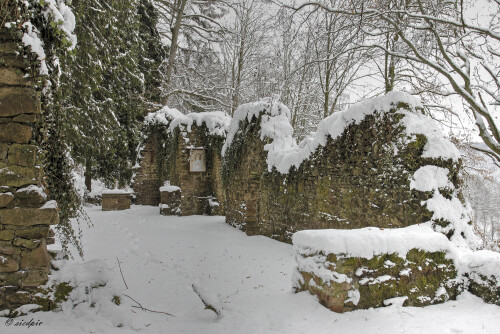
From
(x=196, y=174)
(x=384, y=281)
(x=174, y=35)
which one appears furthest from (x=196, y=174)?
(x=384, y=281)

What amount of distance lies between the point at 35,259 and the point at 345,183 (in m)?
4.97

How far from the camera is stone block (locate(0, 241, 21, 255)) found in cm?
312

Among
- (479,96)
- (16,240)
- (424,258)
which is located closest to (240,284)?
(424,258)

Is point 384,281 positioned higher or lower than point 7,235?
lower

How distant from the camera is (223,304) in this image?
3.95 m

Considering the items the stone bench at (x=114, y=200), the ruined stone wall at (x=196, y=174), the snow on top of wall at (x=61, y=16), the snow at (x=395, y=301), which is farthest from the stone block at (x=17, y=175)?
the stone bench at (x=114, y=200)

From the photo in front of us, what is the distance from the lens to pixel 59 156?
3.68 metres

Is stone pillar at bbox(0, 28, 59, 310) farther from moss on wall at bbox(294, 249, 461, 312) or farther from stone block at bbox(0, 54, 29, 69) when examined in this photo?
moss on wall at bbox(294, 249, 461, 312)

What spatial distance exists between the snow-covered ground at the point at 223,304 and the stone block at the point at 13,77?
2.45m

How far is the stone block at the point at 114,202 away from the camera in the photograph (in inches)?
517

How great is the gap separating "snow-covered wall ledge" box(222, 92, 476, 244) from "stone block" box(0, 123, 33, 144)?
16.3ft

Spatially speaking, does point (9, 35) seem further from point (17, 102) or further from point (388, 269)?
point (388, 269)

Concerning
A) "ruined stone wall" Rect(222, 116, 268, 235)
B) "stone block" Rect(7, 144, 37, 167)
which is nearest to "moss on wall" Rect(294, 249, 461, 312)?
"stone block" Rect(7, 144, 37, 167)

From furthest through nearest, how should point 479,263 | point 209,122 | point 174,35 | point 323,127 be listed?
point 174,35, point 209,122, point 323,127, point 479,263
